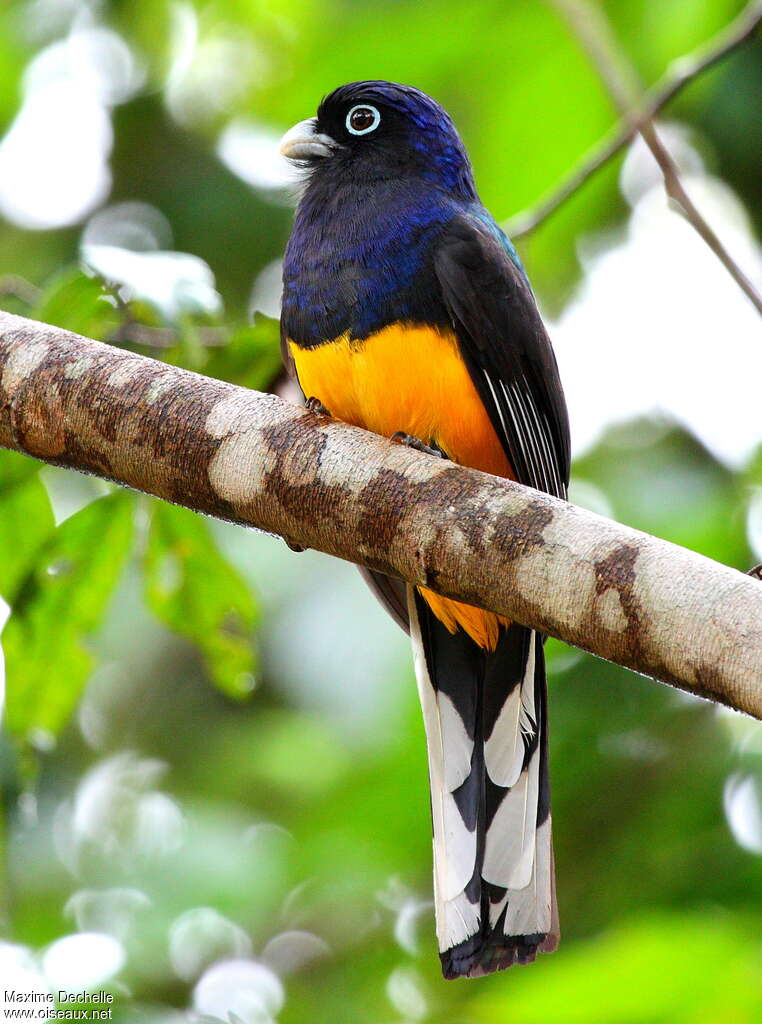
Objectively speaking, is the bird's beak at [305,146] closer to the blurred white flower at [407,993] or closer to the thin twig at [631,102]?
the thin twig at [631,102]

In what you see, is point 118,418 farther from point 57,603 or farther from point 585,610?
point 585,610

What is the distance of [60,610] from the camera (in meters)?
3.02

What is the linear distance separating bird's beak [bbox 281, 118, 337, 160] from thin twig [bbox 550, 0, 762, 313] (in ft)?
2.45

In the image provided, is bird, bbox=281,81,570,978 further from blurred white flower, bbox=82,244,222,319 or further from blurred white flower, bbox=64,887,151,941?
blurred white flower, bbox=64,887,151,941

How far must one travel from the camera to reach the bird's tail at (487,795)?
287 cm

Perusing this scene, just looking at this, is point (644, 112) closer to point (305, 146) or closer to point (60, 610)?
point (305, 146)

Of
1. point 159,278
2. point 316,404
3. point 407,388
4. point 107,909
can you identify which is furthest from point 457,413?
point 107,909

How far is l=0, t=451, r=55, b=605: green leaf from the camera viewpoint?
287 centimetres

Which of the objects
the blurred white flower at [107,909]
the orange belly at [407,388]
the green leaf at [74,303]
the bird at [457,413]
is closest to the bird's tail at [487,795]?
the bird at [457,413]

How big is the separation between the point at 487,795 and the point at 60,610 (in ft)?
3.65

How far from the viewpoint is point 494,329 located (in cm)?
312

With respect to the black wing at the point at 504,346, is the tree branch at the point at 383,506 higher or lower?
lower

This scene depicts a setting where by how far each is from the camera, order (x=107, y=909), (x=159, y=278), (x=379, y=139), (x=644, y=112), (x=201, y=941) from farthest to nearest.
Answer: (x=201, y=941) → (x=107, y=909) → (x=379, y=139) → (x=644, y=112) → (x=159, y=278)

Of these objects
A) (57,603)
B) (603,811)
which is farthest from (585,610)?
(603,811)
